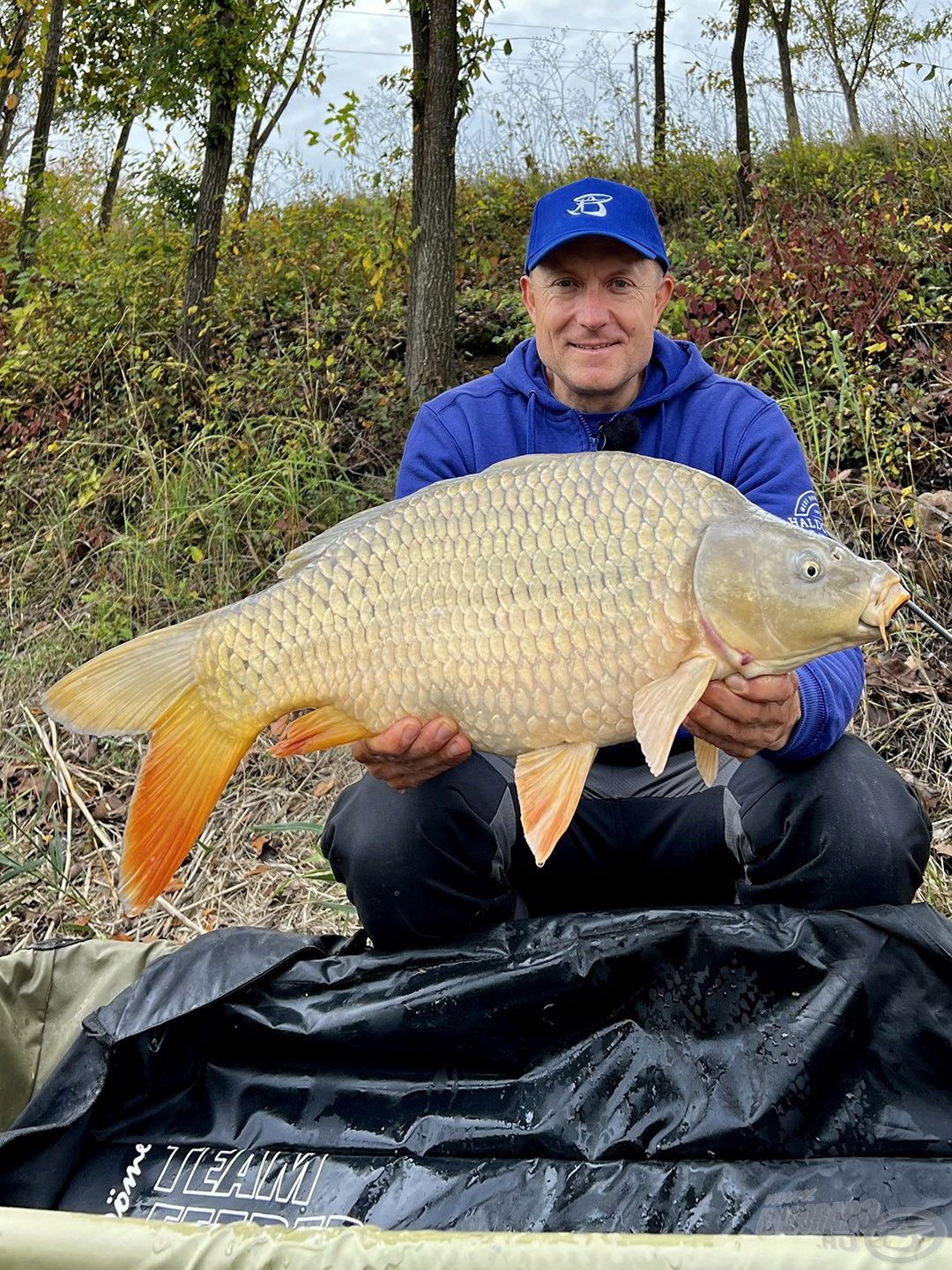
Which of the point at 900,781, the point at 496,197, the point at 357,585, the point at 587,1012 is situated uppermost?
the point at 496,197

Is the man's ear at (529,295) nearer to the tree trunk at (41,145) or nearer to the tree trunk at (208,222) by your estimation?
the tree trunk at (208,222)

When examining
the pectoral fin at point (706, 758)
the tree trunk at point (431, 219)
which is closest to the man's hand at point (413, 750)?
the pectoral fin at point (706, 758)

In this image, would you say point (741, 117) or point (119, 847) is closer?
point (119, 847)

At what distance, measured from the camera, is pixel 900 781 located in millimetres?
1375

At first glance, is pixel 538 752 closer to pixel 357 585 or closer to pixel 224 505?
pixel 357 585

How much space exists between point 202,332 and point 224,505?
105cm

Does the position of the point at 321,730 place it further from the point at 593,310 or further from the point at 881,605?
the point at 593,310

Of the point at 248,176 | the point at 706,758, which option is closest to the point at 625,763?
the point at 706,758

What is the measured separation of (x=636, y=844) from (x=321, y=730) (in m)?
0.47

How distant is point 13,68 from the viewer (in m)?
5.06

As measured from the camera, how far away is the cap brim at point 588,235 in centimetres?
157

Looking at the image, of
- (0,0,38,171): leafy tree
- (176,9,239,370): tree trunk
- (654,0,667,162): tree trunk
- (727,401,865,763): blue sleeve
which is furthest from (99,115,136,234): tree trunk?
(727,401,865,763): blue sleeve

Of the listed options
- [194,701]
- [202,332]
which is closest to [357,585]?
[194,701]

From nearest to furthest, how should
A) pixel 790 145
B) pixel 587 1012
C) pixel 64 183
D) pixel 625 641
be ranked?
pixel 625 641, pixel 587 1012, pixel 790 145, pixel 64 183
